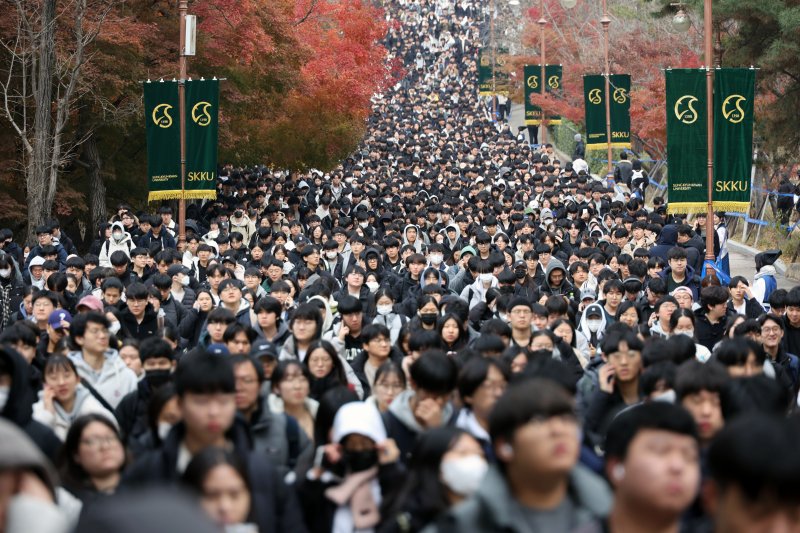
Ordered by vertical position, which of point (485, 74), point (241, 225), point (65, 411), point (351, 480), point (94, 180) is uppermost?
point (485, 74)

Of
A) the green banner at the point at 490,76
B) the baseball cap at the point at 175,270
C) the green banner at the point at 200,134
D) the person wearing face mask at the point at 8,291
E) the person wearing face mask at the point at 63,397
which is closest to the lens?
the person wearing face mask at the point at 63,397

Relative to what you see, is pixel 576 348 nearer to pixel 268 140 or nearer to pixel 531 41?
A: pixel 268 140

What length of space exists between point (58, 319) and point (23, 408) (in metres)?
4.36

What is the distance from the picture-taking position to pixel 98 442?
608cm

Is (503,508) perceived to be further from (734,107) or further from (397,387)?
(734,107)

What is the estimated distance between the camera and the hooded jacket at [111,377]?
9.07 meters

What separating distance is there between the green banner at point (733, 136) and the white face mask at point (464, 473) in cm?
1382

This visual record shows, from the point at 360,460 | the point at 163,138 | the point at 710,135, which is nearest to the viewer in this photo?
the point at 360,460

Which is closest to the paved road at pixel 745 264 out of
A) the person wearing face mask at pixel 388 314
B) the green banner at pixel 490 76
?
the person wearing face mask at pixel 388 314

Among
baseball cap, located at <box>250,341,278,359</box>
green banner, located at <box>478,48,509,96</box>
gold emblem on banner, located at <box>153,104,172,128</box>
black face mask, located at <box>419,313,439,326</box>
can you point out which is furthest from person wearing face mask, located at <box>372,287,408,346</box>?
green banner, located at <box>478,48,509,96</box>

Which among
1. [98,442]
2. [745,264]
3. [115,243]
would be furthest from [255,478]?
[745,264]

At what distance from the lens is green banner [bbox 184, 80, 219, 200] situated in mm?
21344

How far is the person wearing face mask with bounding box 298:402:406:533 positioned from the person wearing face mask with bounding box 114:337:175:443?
2.37 m

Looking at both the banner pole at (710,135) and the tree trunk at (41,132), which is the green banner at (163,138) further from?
the banner pole at (710,135)
